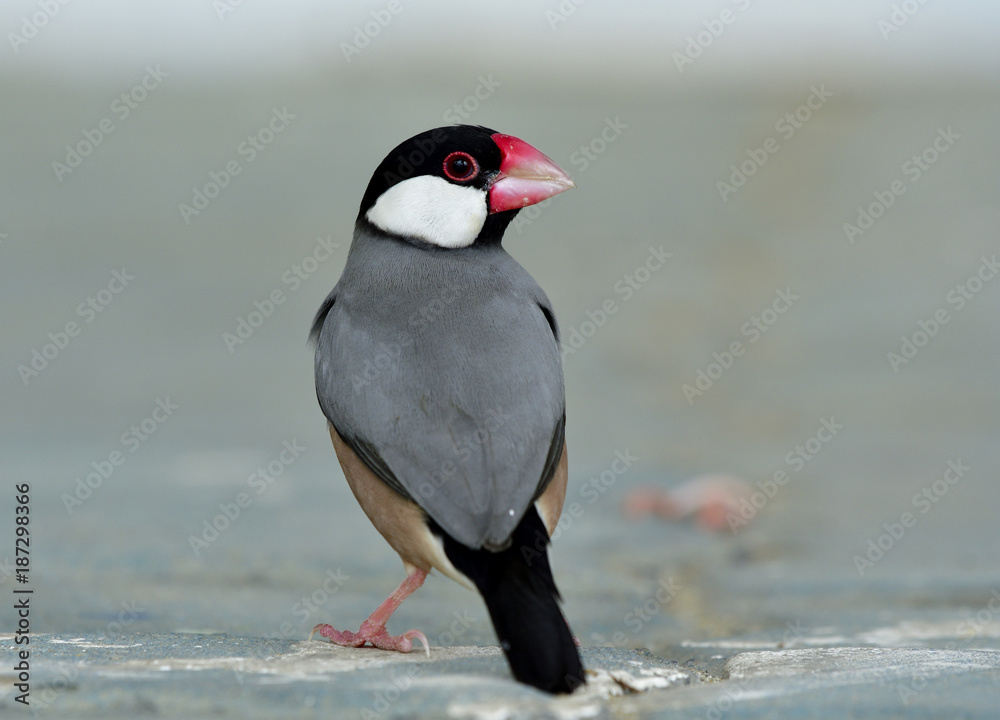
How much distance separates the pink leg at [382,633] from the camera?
362 centimetres

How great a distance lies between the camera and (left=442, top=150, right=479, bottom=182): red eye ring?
4117 mm

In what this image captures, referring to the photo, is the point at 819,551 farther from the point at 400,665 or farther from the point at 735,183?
the point at 735,183

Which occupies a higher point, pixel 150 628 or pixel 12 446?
pixel 12 446

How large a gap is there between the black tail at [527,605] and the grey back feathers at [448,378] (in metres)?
0.07

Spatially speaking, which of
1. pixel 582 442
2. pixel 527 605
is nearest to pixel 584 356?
pixel 582 442

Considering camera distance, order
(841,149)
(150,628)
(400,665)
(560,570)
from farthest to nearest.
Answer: (841,149) < (560,570) < (150,628) < (400,665)

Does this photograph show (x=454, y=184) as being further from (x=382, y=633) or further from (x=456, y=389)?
(x=382, y=633)

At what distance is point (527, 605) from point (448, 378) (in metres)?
0.80

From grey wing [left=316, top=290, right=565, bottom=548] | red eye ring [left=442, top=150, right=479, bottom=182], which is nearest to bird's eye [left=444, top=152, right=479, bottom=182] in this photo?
red eye ring [left=442, top=150, right=479, bottom=182]

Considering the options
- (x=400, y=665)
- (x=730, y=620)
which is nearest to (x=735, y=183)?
(x=730, y=620)

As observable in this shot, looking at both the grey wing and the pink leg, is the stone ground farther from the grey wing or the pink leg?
the grey wing

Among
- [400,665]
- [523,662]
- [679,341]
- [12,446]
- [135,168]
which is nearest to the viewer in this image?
[523,662]

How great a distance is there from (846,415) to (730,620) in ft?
12.1

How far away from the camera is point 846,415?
25.6 ft
